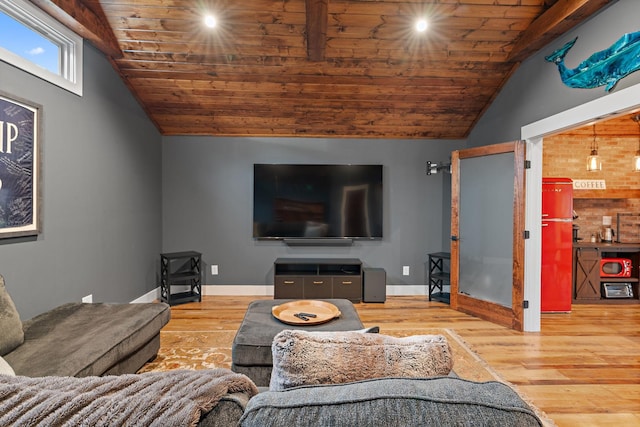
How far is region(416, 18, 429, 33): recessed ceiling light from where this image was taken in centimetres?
321

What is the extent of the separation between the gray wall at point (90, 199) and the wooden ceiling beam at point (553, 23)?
170 inches

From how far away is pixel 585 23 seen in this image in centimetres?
291

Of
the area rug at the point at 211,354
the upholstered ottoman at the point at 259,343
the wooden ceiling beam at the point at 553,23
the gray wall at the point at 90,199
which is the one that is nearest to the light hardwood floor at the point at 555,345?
the area rug at the point at 211,354

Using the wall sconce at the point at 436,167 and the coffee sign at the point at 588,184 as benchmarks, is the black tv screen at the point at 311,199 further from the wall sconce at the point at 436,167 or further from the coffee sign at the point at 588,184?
the coffee sign at the point at 588,184

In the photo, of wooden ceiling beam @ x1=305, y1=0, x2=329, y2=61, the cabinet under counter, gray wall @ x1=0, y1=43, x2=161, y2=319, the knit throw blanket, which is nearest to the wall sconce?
the cabinet under counter

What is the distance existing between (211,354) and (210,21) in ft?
10.1

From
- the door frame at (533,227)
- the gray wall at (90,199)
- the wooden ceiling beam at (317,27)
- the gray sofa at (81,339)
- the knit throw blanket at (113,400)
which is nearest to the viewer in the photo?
the knit throw blanket at (113,400)

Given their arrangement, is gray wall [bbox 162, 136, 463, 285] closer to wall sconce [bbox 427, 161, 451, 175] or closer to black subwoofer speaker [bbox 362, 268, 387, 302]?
wall sconce [bbox 427, 161, 451, 175]

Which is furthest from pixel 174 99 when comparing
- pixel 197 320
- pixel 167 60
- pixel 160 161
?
pixel 197 320

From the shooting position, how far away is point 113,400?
65cm

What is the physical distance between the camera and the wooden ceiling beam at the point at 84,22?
265 centimetres

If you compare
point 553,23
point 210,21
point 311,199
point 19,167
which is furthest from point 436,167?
point 19,167

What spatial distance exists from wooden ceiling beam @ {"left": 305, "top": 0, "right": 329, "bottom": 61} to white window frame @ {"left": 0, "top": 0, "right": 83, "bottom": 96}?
6.97ft

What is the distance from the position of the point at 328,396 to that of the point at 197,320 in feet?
11.6
